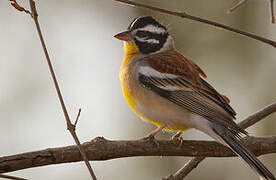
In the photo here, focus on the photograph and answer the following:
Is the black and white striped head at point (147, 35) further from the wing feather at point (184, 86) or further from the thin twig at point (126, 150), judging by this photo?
the thin twig at point (126, 150)

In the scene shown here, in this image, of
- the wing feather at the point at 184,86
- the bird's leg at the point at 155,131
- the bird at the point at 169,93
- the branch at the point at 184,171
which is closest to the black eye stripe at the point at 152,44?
the bird at the point at 169,93

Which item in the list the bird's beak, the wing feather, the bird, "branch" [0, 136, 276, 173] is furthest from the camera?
the bird's beak

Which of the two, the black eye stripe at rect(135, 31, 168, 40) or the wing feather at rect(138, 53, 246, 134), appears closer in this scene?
the wing feather at rect(138, 53, 246, 134)

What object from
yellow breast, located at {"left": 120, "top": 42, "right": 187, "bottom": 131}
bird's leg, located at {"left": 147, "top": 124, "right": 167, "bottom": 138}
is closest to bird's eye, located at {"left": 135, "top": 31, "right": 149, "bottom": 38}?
yellow breast, located at {"left": 120, "top": 42, "right": 187, "bottom": 131}

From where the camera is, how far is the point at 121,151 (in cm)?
548

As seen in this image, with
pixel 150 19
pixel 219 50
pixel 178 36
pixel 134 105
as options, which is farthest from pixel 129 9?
pixel 134 105

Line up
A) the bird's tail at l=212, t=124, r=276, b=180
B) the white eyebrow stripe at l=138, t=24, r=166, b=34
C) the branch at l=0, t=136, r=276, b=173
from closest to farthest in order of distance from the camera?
1. the branch at l=0, t=136, r=276, b=173
2. the bird's tail at l=212, t=124, r=276, b=180
3. the white eyebrow stripe at l=138, t=24, r=166, b=34

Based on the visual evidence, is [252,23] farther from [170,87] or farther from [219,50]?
[170,87]

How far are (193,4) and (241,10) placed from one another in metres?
1.06

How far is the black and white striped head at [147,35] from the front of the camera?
7.60 metres

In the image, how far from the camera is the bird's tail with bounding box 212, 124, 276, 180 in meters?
5.57

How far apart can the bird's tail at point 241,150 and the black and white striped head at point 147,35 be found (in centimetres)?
180

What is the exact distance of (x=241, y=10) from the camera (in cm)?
1346

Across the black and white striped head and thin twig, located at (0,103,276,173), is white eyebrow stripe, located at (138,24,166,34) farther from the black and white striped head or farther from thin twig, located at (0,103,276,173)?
thin twig, located at (0,103,276,173)
